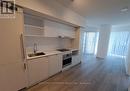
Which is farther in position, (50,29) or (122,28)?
(122,28)

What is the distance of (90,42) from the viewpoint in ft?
25.6

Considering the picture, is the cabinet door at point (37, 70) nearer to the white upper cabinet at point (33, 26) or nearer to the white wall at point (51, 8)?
the white upper cabinet at point (33, 26)

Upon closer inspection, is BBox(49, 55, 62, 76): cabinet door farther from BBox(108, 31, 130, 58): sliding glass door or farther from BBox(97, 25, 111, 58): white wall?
Result: BBox(108, 31, 130, 58): sliding glass door

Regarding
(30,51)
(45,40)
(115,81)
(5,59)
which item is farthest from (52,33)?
(115,81)

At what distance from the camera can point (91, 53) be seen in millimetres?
7926

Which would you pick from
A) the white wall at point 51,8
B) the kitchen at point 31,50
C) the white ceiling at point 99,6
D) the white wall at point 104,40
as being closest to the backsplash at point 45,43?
the kitchen at point 31,50

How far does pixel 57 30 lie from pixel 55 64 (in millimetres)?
1516

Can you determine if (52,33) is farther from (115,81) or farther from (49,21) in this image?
(115,81)

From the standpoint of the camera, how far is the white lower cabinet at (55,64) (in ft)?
10.0

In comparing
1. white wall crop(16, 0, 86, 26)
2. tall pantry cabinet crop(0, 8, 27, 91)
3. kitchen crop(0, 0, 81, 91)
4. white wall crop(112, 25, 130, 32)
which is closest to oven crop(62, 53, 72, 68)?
kitchen crop(0, 0, 81, 91)

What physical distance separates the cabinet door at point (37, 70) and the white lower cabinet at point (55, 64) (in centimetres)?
20

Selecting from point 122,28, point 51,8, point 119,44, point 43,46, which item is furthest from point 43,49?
point 122,28

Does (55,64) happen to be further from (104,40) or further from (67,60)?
(104,40)

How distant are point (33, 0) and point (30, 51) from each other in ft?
5.37
